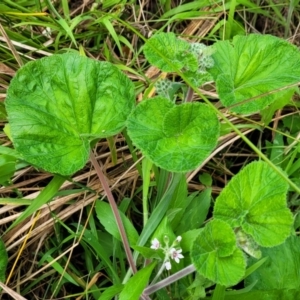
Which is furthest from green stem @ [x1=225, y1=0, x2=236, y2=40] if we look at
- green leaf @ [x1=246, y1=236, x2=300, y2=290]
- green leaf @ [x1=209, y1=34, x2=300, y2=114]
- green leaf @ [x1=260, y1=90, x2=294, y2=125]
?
green leaf @ [x1=246, y1=236, x2=300, y2=290]

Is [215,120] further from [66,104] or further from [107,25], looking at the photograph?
[107,25]

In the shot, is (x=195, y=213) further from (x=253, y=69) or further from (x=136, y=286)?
(x=253, y=69)

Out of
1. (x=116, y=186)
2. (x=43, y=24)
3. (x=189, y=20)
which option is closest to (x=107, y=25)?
(x=43, y=24)

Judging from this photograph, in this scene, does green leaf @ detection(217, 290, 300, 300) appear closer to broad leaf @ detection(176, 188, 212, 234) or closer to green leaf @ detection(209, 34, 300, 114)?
broad leaf @ detection(176, 188, 212, 234)

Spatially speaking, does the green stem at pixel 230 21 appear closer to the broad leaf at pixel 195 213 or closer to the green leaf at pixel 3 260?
the broad leaf at pixel 195 213

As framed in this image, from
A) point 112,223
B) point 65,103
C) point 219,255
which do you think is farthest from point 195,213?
point 65,103

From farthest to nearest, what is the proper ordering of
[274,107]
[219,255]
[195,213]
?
[274,107] → [195,213] → [219,255]
